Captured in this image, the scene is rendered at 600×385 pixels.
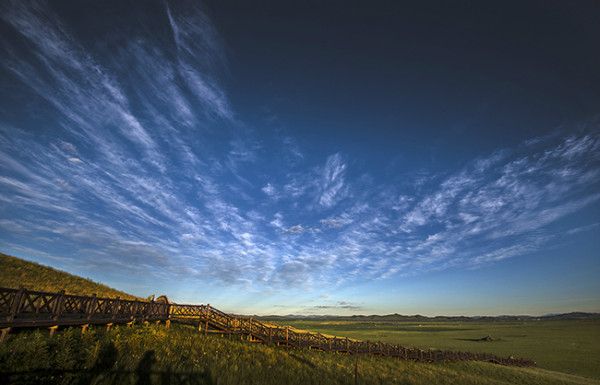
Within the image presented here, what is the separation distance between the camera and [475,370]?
3400cm

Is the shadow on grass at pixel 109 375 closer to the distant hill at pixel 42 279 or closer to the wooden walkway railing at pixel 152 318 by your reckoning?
the wooden walkway railing at pixel 152 318

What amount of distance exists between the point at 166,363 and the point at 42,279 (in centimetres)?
2441

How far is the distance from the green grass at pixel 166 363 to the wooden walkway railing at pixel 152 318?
27.1 inches

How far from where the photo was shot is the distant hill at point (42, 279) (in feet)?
89.3

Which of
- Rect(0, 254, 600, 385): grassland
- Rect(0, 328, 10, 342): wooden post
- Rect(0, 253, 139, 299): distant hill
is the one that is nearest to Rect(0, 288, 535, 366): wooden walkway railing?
Rect(0, 328, 10, 342): wooden post

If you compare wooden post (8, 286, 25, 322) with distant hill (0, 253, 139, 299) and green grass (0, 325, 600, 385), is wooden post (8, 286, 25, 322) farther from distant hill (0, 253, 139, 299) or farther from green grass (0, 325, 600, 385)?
distant hill (0, 253, 139, 299)

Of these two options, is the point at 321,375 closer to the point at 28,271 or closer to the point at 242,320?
the point at 242,320

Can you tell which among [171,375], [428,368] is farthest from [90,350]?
[428,368]

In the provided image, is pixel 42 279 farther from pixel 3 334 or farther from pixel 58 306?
pixel 3 334

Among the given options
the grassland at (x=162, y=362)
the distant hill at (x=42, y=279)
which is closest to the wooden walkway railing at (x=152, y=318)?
the grassland at (x=162, y=362)

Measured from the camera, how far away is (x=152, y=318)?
77.3ft

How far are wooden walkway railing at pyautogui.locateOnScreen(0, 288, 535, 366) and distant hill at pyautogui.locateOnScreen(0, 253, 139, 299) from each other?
175 centimetres

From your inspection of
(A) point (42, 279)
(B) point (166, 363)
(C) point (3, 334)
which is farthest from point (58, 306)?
(A) point (42, 279)

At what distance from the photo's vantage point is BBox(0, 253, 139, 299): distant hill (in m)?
27.2
